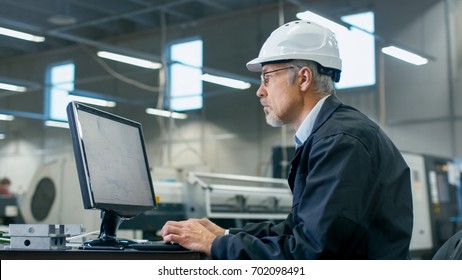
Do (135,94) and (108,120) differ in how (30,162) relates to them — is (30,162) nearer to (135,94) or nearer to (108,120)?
(135,94)

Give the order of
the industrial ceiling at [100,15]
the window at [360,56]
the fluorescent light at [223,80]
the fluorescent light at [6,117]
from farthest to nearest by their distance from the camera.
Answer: the fluorescent light at [6,117], the industrial ceiling at [100,15], the window at [360,56], the fluorescent light at [223,80]

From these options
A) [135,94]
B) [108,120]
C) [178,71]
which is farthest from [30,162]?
[108,120]

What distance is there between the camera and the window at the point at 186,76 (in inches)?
469

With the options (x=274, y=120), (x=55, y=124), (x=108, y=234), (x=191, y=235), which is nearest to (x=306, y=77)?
(x=274, y=120)

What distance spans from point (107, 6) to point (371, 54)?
4371 mm

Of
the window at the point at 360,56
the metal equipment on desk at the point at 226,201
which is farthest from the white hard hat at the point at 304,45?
the window at the point at 360,56

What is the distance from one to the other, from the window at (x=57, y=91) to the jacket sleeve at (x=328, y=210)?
38.0 feet

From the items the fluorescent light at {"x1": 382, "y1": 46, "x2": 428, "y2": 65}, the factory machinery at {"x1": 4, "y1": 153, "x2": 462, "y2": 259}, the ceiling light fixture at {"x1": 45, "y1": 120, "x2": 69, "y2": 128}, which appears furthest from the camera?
the ceiling light fixture at {"x1": 45, "y1": 120, "x2": 69, "y2": 128}

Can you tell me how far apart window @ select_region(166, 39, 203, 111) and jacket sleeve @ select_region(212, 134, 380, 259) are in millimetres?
10429

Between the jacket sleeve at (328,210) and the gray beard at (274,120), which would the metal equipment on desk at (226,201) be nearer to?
the gray beard at (274,120)

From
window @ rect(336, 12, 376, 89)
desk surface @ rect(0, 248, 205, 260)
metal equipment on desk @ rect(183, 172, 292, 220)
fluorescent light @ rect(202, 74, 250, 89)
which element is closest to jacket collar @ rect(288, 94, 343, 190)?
desk surface @ rect(0, 248, 205, 260)

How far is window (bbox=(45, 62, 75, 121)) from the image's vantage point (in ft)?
41.9

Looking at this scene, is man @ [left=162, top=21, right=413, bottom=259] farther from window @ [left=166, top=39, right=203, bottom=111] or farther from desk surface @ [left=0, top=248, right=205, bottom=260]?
window @ [left=166, top=39, right=203, bottom=111]

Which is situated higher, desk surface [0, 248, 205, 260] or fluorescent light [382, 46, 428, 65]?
fluorescent light [382, 46, 428, 65]
